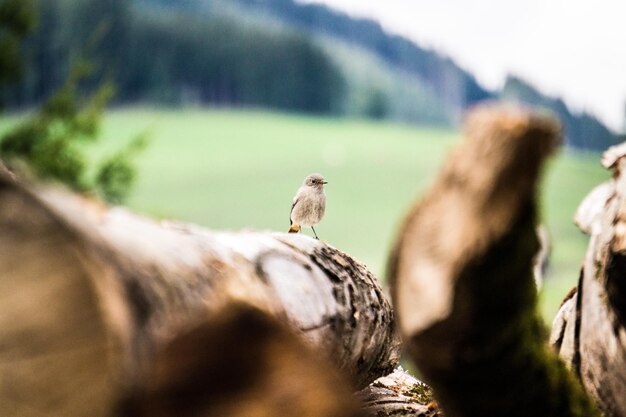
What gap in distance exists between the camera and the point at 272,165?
6.54 m

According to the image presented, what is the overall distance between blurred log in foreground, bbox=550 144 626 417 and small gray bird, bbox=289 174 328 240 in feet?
3.08

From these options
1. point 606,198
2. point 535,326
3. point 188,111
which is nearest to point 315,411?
point 535,326

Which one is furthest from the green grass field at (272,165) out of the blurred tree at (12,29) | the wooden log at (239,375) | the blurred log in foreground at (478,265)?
the wooden log at (239,375)

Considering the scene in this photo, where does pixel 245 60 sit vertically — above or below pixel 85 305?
above

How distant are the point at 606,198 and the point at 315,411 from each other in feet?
2.54

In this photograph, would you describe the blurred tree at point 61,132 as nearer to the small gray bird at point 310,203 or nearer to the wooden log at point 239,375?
the small gray bird at point 310,203

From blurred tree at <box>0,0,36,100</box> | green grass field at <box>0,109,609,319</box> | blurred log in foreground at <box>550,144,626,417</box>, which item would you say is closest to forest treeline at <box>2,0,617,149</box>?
green grass field at <box>0,109,609,319</box>

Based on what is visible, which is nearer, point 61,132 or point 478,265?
point 478,265

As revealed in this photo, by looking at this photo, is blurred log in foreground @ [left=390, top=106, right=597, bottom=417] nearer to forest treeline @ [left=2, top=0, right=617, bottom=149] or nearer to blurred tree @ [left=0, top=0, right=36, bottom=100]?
forest treeline @ [left=2, top=0, right=617, bottom=149]

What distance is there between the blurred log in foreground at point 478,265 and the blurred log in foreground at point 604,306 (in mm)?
200


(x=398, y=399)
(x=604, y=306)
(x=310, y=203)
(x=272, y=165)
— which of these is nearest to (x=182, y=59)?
(x=272, y=165)

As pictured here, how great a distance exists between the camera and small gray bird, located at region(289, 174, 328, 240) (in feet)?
6.75

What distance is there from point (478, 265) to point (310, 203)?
49.5 inches

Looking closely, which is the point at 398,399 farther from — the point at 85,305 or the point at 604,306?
the point at 85,305
